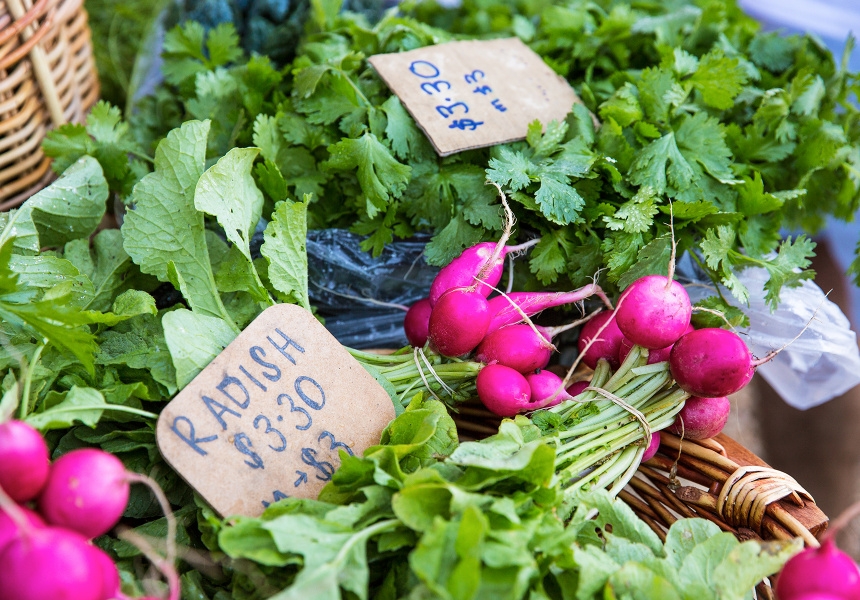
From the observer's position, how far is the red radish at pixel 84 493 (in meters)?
0.65

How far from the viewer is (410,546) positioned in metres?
0.79

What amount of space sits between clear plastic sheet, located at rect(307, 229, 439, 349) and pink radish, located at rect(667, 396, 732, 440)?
1.76 ft

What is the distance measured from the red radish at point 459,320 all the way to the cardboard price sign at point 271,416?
12 centimetres

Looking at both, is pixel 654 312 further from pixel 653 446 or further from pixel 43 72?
pixel 43 72

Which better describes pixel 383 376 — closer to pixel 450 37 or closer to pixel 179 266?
pixel 179 266

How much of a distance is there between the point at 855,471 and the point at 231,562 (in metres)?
1.35

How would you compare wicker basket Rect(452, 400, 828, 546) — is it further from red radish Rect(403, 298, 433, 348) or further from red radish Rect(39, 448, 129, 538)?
red radish Rect(39, 448, 129, 538)

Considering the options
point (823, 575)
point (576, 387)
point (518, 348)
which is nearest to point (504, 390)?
point (518, 348)

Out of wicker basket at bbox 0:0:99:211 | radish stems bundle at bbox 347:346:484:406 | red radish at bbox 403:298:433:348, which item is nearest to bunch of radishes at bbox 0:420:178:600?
radish stems bundle at bbox 347:346:484:406

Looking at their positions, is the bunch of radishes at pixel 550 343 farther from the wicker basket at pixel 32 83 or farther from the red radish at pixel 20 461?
the wicker basket at pixel 32 83

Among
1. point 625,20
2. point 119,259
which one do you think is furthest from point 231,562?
point 625,20

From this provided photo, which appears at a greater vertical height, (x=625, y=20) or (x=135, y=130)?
(x=625, y=20)

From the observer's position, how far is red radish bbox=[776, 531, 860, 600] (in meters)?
0.66

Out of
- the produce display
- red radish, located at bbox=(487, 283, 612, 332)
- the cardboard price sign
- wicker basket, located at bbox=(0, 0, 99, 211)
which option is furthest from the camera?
wicker basket, located at bbox=(0, 0, 99, 211)
